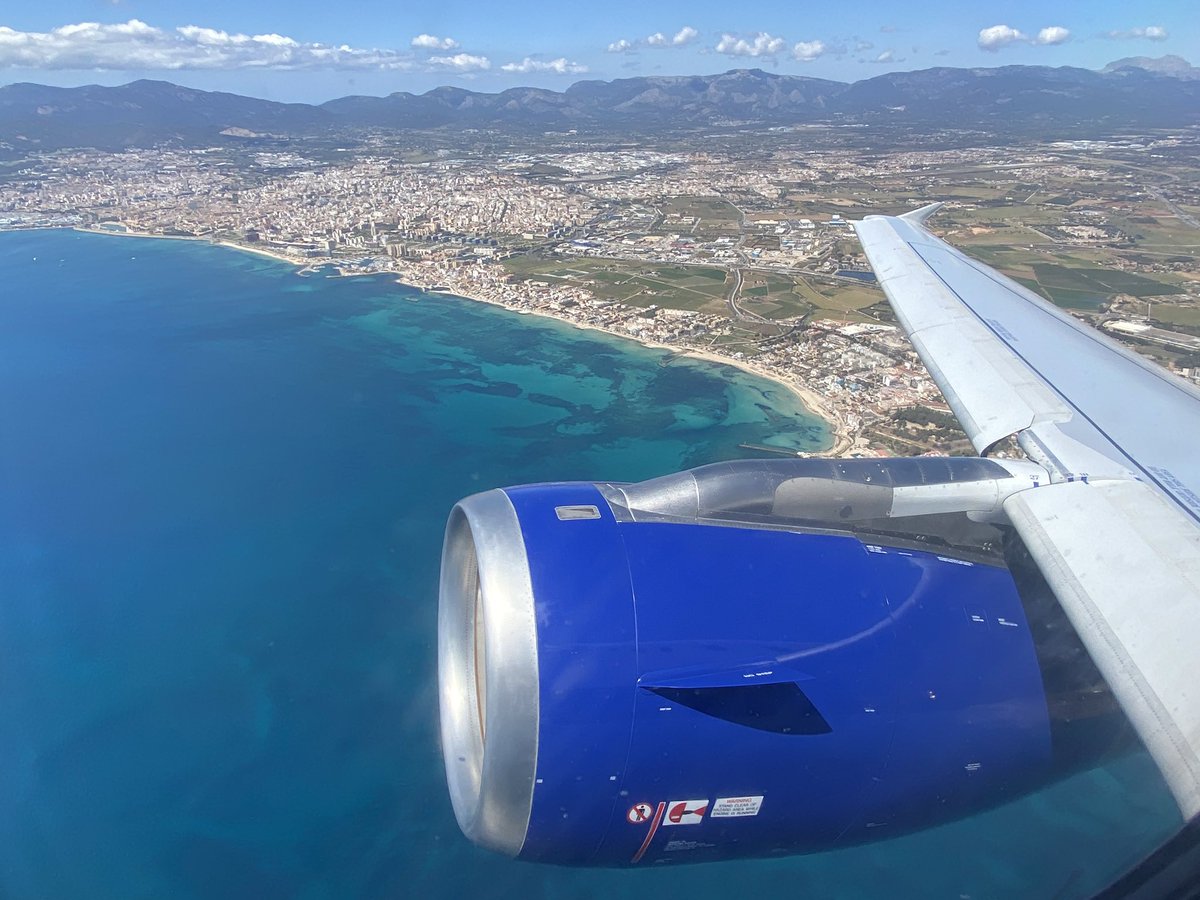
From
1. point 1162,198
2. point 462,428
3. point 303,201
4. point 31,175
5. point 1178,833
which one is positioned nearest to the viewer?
point 1178,833

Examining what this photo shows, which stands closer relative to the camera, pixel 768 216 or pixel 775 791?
pixel 775 791

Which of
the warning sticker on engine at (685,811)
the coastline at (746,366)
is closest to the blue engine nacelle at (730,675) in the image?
the warning sticker on engine at (685,811)

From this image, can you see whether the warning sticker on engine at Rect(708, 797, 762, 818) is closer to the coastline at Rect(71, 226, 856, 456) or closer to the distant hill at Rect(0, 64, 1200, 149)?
the coastline at Rect(71, 226, 856, 456)

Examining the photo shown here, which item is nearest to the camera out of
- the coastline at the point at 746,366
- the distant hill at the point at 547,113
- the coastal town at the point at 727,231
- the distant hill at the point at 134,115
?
the coastline at the point at 746,366

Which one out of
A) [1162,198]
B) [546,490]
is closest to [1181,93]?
[1162,198]

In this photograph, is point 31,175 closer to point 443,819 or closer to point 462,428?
point 462,428

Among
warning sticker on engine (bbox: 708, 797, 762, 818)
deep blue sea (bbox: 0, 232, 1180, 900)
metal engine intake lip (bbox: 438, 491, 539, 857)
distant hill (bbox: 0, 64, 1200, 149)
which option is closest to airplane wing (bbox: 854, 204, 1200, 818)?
deep blue sea (bbox: 0, 232, 1180, 900)

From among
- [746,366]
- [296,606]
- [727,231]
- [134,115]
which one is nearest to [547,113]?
[134,115]

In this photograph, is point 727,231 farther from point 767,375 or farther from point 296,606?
point 296,606

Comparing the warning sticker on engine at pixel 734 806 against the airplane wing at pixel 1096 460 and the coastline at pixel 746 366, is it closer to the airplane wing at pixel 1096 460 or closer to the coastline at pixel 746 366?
the airplane wing at pixel 1096 460
